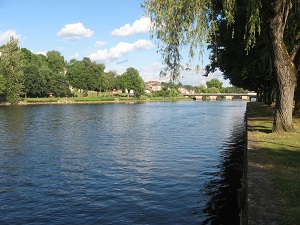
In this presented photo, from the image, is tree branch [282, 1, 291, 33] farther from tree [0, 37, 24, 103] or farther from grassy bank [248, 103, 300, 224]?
tree [0, 37, 24, 103]

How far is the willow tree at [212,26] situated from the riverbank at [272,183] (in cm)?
333

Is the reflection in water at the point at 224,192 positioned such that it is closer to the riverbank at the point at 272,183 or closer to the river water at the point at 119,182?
the river water at the point at 119,182

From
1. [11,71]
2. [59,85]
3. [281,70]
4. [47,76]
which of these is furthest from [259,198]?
[59,85]

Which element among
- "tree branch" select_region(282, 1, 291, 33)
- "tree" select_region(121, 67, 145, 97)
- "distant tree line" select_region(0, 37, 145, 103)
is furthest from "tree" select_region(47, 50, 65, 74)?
"tree branch" select_region(282, 1, 291, 33)

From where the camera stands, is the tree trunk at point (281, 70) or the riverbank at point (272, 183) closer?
the riverbank at point (272, 183)

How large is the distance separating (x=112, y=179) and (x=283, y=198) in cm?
1084

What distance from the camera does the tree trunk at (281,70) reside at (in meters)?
17.0

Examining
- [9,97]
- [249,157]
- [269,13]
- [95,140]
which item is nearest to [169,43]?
[269,13]

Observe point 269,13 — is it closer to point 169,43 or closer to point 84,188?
point 169,43

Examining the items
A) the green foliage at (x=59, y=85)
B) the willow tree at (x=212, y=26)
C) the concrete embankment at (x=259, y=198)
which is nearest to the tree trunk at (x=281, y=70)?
the willow tree at (x=212, y=26)

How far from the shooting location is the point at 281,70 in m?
17.4

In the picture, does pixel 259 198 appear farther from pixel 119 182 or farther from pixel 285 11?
pixel 285 11

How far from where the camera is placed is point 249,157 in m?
12.3

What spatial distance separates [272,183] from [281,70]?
1005cm
